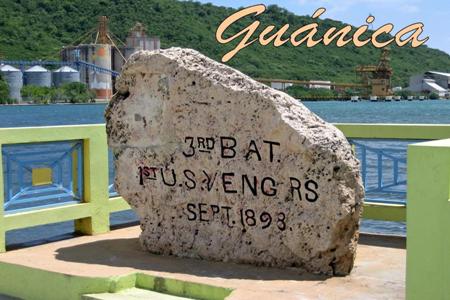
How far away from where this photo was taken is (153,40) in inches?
3725

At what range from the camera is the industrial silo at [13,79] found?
88625mm

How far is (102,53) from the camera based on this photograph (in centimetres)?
10544

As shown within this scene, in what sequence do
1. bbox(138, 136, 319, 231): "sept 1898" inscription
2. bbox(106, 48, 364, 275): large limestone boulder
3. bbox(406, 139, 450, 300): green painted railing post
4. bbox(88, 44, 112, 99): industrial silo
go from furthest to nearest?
bbox(88, 44, 112, 99): industrial silo < bbox(138, 136, 319, 231): "sept 1898" inscription < bbox(106, 48, 364, 275): large limestone boulder < bbox(406, 139, 450, 300): green painted railing post

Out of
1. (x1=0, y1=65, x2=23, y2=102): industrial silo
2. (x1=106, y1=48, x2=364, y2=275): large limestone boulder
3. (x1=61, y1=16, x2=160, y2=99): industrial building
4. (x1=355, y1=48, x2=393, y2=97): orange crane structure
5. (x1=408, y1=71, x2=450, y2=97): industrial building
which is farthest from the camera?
(x1=408, y1=71, x2=450, y2=97): industrial building

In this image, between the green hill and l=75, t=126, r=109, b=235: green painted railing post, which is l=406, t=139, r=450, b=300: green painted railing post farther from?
the green hill

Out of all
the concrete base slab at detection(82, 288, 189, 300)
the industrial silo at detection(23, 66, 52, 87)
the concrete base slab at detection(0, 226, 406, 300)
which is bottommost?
the concrete base slab at detection(82, 288, 189, 300)

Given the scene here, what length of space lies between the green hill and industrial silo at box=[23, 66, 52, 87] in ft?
10.5

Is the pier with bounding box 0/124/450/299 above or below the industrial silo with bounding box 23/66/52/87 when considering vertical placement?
below

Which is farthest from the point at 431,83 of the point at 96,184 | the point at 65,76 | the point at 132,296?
the point at 132,296

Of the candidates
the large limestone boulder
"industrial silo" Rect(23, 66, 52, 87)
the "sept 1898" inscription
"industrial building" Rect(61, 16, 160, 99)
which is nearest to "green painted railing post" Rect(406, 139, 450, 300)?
the large limestone boulder

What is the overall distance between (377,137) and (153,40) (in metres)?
88.6

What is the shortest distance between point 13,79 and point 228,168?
90.6 m

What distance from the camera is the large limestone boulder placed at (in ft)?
18.8

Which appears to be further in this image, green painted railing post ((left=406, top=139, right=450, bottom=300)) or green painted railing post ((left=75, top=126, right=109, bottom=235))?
green painted railing post ((left=75, top=126, right=109, bottom=235))
